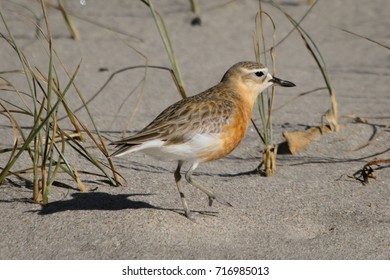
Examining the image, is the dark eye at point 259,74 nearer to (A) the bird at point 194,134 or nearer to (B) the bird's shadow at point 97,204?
(A) the bird at point 194,134

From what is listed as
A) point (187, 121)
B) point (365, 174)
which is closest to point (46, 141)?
point (187, 121)

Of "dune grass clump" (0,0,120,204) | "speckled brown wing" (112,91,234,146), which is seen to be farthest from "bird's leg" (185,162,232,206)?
"dune grass clump" (0,0,120,204)

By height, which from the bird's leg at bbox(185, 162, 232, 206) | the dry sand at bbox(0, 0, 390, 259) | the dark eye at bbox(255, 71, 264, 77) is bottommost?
the dry sand at bbox(0, 0, 390, 259)

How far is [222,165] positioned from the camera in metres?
5.59

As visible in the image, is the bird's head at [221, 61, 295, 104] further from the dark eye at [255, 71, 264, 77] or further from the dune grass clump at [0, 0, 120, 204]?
the dune grass clump at [0, 0, 120, 204]

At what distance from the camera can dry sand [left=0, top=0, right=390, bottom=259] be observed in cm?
439

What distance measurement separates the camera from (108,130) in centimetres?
607

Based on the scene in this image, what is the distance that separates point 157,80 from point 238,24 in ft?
4.99

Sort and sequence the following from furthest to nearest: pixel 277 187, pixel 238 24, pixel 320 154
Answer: pixel 238 24 → pixel 320 154 → pixel 277 187

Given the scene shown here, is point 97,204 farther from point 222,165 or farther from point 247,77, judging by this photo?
point 247,77

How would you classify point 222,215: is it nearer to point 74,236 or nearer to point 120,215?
point 120,215

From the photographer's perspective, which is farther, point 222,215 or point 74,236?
point 222,215

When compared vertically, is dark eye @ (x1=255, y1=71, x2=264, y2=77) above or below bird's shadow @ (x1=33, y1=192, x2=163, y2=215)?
above

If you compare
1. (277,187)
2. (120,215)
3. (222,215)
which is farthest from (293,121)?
(120,215)
